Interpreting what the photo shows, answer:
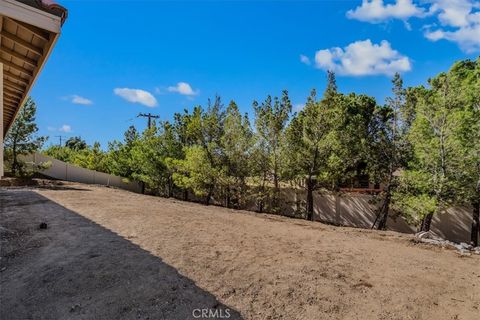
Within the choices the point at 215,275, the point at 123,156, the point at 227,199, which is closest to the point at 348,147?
the point at 227,199

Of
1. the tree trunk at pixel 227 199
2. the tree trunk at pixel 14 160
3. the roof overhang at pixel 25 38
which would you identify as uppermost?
the roof overhang at pixel 25 38

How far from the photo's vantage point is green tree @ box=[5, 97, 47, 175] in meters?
22.6

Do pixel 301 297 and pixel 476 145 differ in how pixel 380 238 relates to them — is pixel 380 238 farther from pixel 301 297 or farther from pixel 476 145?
pixel 301 297

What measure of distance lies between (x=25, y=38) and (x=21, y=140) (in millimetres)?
23205

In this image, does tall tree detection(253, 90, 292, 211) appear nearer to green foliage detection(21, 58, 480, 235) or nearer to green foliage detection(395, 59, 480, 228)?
green foliage detection(21, 58, 480, 235)

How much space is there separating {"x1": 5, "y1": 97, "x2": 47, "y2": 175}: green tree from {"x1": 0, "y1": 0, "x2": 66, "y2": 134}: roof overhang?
19327 millimetres

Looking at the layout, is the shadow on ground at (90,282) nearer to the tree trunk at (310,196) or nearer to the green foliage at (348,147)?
the green foliage at (348,147)

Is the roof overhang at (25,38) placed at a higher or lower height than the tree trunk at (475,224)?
higher

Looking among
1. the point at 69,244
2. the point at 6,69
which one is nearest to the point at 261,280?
the point at 69,244

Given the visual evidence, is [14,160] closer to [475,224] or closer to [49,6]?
[49,6]

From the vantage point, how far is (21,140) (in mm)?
23031

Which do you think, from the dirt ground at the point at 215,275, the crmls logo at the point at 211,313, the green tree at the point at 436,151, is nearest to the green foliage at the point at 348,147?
the green tree at the point at 436,151

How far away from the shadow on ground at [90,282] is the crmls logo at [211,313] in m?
0.01

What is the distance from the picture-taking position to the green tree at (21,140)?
22.6 metres
